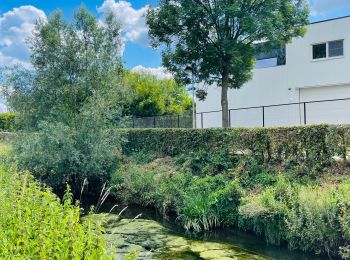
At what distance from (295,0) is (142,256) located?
13.9 metres

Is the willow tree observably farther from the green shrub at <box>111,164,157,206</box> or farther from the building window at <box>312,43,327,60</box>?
the green shrub at <box>111,164,157,206</box>

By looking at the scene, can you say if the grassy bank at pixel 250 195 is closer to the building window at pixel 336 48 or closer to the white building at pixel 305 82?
the white building at pixel 305 82

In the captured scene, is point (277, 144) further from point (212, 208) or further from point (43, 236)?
point (43, 236)

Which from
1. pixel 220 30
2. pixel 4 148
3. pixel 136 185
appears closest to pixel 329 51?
pixel 220 30

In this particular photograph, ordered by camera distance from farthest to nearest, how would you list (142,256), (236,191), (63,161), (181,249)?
(63,161) → (236,191) → (181,249) → (142,256)

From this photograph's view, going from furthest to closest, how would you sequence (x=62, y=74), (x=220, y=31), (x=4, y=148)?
(x=220, y=31) → (x=4, y=148) → (x=62, y=74)

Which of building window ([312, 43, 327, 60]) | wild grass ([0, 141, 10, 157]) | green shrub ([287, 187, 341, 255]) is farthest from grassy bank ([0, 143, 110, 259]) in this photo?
building window ([312, 43, 327, 60])

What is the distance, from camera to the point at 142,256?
7234mm

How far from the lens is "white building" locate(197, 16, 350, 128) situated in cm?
1909

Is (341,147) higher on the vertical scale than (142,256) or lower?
higher

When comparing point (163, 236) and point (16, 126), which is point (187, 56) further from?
point (163, 236)

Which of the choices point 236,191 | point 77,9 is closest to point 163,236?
point 236,191

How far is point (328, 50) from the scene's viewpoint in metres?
20.1

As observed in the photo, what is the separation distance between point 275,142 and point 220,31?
651 cm
